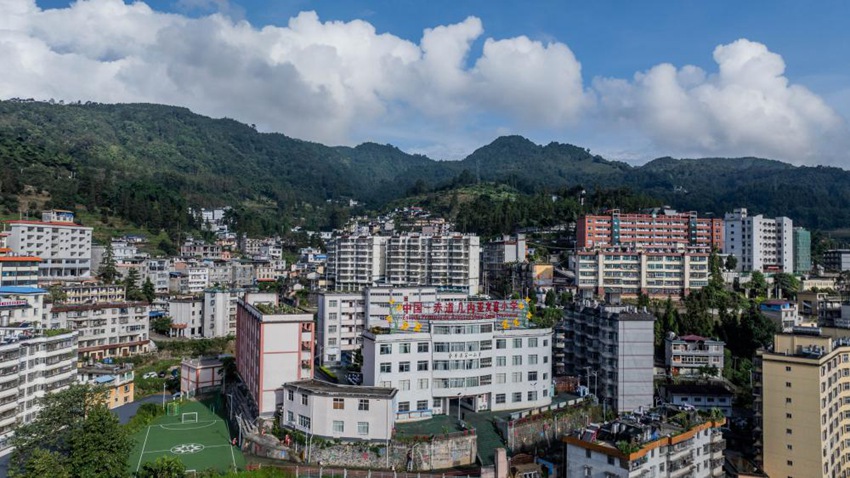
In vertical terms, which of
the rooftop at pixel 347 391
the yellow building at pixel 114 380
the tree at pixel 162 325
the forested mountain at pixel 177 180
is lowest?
the yellow building at pixel 114 380

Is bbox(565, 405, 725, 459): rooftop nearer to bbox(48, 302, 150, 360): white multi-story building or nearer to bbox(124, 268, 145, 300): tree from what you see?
bbox(48, 302, 150, 360): white multi-story building

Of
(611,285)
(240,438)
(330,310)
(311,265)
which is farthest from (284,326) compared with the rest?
(311,265)

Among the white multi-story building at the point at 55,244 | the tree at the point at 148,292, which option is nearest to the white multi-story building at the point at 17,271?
the white multi-story building at the point at 55,244

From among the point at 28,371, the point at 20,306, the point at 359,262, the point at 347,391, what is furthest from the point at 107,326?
the point at 347,391

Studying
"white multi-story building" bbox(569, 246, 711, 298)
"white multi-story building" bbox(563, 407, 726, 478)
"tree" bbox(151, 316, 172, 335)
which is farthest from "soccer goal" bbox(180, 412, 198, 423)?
"white multi-story building" bbox(569, 246, 711, 298)

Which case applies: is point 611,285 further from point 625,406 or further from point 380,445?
point 380,445

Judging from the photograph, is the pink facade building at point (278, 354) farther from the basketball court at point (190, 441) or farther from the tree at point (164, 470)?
the tree at point (164, 470)
